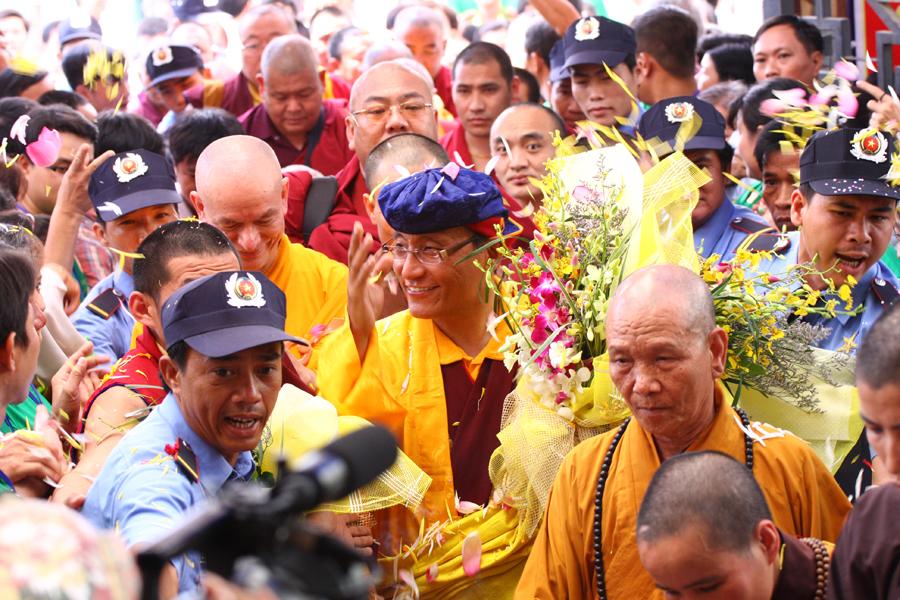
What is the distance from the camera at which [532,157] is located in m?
6.24

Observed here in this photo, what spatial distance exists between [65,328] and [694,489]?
2.95 metres

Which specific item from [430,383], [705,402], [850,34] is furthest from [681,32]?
[705,402]

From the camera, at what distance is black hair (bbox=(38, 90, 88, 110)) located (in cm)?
745

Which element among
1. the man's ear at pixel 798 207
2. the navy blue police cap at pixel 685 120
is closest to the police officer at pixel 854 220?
the man's ear at pixel 798 207

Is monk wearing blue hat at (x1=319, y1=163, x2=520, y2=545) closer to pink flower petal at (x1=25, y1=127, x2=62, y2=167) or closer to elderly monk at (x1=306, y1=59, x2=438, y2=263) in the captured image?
elderly monk at (x1=306, y1=59, x2=438, y2=263)

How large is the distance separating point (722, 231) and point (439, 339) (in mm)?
1806

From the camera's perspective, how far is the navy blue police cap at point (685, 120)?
5.88 meters

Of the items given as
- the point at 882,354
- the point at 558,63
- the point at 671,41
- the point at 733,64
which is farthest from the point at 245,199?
the point at 733,64

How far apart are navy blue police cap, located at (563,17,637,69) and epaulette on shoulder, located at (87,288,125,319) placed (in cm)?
293

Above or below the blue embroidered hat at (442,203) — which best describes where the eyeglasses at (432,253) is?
below

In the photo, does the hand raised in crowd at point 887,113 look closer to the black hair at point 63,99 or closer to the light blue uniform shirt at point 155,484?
the light blue uniform shirt at point 155,484

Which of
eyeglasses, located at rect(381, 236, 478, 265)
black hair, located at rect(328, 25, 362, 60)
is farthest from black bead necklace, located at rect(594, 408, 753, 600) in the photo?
black hair, located at rect(328, 25, 362, 60)

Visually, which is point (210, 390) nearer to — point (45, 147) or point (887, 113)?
point (887, 113)

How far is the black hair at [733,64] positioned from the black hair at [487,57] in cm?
144
